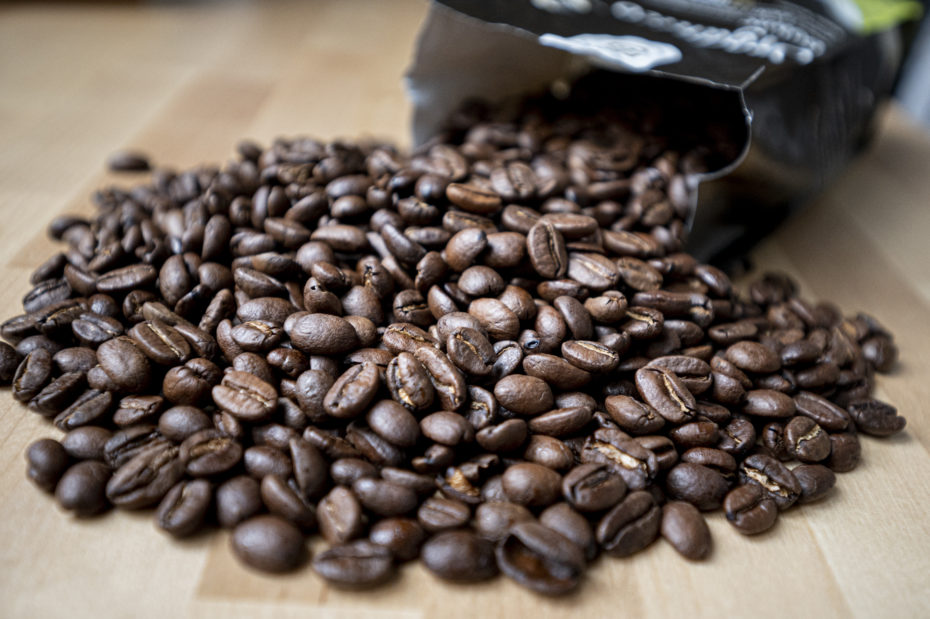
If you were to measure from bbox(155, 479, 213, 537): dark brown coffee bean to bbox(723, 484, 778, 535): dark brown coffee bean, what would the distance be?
38.6 inches

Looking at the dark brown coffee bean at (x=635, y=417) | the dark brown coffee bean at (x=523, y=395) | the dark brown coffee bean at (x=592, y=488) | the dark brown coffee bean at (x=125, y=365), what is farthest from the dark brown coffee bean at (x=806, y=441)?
the dark brown coffee bean at (x=125, y=365)

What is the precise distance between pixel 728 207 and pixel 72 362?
5.82 ft

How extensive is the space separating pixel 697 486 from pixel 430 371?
22.5 inches

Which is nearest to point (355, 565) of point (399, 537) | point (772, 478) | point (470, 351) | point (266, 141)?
point (399, 537)

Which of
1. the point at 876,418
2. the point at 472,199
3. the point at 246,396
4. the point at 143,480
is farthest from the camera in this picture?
the point at 472,199

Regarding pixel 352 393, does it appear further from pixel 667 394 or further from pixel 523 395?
pixel 667 394

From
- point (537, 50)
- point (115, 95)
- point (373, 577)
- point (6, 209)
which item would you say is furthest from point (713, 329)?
point (115, 95)

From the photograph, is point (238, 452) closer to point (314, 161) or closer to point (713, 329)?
point (314, 161)

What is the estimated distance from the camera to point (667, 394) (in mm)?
1447

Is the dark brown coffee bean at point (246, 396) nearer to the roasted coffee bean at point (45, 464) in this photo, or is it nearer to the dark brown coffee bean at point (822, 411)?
the roasted coffee bean at point (45, 464)

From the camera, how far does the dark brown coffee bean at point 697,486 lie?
4.40ft

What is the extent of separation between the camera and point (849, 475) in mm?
1489

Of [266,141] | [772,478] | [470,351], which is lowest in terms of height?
[266,141]

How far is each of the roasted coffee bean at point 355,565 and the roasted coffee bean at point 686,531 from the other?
0.52 m
